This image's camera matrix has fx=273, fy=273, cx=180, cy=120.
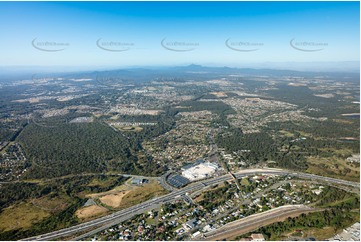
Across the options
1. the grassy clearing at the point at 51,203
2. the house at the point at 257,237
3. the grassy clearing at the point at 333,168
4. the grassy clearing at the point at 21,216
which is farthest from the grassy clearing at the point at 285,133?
the grassy clearing at the point at 21,216

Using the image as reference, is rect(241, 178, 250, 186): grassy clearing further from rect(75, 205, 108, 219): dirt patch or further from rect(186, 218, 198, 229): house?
rect(75, 205, 108, 219): dirt patch

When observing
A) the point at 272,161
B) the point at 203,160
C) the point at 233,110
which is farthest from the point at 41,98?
the point at 272,161

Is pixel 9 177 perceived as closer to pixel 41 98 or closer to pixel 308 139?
pixel 308 139

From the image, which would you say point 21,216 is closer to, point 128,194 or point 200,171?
point 128,194

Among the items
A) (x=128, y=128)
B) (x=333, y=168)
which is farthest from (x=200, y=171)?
(x=128, y=128)

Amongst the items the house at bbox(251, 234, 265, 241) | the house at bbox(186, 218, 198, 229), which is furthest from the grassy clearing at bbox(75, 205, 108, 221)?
the house at bbox(251, 234, 265, 241)

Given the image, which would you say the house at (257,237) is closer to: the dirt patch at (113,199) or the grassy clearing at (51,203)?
the dirt patch at (113,199)
